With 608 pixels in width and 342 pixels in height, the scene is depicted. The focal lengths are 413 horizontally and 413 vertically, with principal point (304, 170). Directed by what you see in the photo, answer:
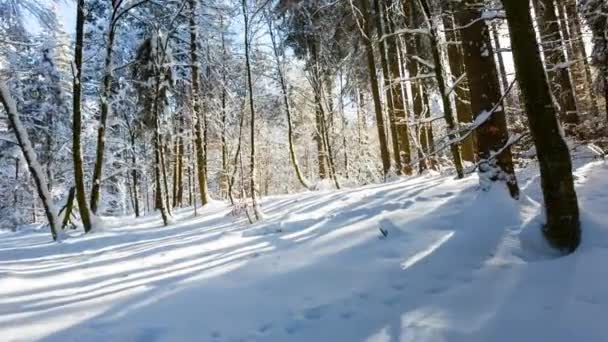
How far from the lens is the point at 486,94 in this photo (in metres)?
4.61

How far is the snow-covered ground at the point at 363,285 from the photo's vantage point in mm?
2875

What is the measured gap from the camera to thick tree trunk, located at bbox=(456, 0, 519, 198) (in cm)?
461

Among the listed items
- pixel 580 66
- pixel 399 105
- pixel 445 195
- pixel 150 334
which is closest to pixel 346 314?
pixel 150 334

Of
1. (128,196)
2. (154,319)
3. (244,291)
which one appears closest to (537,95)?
(244,291)

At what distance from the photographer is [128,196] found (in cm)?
3072

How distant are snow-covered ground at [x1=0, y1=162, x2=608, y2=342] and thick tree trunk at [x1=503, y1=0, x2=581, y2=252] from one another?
0.22m

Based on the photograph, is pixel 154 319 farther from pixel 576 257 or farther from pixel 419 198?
pixel 419 198

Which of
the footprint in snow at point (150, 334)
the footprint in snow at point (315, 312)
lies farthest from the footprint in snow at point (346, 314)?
the footprint in snow at point (150, 334)

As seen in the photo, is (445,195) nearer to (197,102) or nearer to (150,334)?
(150,334)

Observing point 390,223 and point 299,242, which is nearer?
point 390,223

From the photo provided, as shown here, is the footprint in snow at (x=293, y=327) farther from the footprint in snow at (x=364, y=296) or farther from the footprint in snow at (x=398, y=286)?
the footprint in snow at (x=398, y=286)

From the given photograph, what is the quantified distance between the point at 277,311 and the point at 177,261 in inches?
102

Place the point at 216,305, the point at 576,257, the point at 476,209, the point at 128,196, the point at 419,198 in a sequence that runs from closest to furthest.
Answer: the point at 576,257, the point at 216,305, the point at 476,209, the point at 419,198, the point at 128,196

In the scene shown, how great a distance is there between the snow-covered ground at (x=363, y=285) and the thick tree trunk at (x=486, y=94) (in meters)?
0.29
